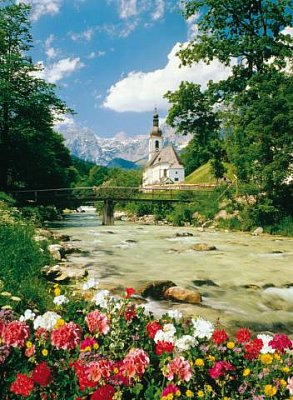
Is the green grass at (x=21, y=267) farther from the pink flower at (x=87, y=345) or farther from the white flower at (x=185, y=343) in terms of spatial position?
the white flower at (x=185, y=343)

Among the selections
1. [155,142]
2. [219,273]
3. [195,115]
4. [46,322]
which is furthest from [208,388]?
[155,142]

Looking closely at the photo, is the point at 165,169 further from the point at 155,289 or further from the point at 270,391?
the point at 270,391

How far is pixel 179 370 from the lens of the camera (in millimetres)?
3564

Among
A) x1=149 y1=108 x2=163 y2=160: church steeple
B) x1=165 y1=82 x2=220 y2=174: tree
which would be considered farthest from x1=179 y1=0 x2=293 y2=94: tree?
x1=149 y1=108 x2=163 y2=160: church steeple

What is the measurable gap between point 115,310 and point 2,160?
31.3 metres

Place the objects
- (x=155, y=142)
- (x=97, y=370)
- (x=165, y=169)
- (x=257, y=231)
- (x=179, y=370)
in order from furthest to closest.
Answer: (x=155, y=142) → (x=165, y=169) → (x=257, y=231) → (x=179, y=370) → (x=97, y=370)

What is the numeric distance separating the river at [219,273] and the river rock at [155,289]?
19.8 inches

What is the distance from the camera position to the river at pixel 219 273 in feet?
27.4

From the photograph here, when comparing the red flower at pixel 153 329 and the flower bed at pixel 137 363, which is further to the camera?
the red flower at pixel 153 329

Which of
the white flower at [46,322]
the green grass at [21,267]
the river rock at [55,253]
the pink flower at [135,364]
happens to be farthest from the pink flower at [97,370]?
the river rock at [55,253]

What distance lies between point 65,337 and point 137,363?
0.80m

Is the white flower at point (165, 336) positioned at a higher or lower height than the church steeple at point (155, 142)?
lower

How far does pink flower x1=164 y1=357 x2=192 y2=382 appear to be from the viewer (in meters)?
3.54

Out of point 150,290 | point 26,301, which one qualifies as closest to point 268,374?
point 26,301
